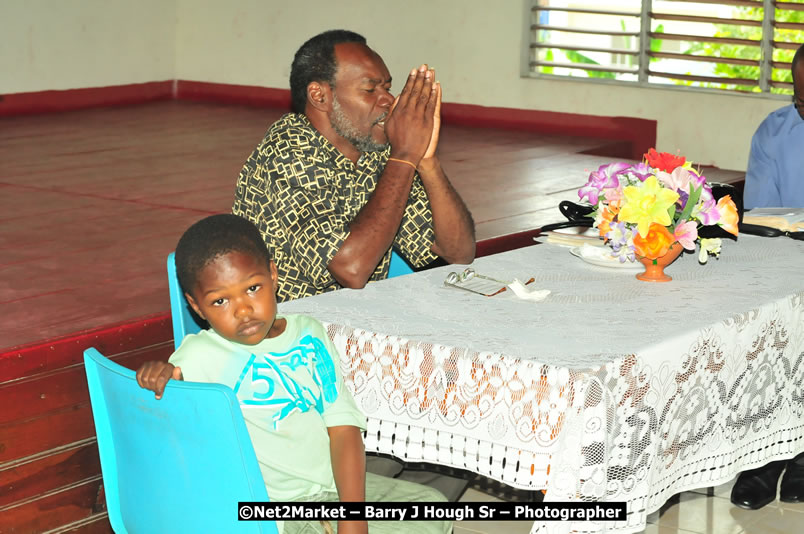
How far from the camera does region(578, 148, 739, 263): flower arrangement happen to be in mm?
2697

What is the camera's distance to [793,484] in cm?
342

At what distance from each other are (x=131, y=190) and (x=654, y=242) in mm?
3766

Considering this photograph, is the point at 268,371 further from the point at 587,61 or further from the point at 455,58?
the point at 455,58

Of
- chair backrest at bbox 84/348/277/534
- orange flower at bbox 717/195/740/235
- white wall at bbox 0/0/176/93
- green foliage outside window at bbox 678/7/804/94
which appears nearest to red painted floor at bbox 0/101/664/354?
white wall at bbox 0/0/176/93

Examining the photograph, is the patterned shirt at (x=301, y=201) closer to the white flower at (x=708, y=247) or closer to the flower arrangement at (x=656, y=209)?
the flower arrangement at (x=656, y=209)

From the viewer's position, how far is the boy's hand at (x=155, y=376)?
6.13 feet

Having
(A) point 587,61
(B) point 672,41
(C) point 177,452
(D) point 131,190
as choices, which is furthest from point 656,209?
(A) point 587,61

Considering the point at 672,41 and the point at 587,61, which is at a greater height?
the point at 672,41

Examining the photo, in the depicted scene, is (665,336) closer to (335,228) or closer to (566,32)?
(335,228)

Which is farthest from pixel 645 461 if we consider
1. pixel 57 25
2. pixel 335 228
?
pixel 57 25

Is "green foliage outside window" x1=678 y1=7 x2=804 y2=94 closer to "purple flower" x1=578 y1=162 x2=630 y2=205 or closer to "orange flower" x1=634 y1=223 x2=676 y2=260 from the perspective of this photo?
"purple flower" x1=578 y1=162 x2=630 y2=205

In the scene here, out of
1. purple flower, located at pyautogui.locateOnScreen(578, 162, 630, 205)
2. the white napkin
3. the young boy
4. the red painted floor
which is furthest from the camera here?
the red painted floor

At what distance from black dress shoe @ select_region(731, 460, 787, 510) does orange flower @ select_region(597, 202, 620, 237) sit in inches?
40.9

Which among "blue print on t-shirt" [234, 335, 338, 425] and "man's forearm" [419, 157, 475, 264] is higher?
"man's forearm" [419, 157, 475, 264]
